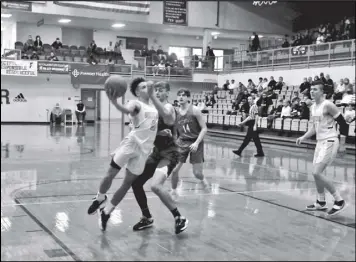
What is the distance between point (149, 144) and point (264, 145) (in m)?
13.7

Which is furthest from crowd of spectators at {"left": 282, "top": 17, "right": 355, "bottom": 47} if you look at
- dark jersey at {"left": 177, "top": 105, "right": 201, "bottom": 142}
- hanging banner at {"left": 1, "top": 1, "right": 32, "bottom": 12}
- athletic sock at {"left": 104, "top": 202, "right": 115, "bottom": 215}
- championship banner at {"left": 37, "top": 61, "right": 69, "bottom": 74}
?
athletic sock at {"left": 104, "top": 202, "right": 115, "bottom": 215}

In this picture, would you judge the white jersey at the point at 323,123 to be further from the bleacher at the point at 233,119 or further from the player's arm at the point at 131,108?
the bleacher at the point at 233,119

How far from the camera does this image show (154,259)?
14.8 feet

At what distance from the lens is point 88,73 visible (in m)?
30.0

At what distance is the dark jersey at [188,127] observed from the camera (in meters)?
7.56

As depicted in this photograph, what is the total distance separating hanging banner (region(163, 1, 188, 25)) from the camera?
101 ft

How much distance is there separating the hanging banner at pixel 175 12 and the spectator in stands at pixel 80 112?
723 centimetres

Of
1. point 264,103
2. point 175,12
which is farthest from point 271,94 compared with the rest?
point 175,12

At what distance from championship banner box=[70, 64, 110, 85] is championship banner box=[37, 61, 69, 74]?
0.48 m

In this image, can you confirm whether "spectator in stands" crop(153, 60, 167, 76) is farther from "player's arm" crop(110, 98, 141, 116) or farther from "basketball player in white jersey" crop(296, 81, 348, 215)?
"player's arm" crop(110, 98, 141, 116)

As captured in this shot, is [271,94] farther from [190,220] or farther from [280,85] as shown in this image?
[190,220]

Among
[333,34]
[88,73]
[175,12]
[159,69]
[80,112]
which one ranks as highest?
[175,12]

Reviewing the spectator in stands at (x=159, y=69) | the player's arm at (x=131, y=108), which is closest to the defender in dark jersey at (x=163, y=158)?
the player's arm at (x=131, y=108)

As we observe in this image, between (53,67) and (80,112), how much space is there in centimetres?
315
